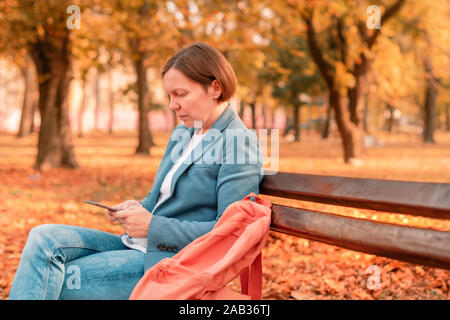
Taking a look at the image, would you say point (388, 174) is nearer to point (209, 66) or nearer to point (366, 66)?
point (366, 66)

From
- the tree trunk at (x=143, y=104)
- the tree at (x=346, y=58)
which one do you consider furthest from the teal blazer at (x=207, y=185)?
the tree trunk at (x=143, y=104)

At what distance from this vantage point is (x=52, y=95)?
39.6 ft

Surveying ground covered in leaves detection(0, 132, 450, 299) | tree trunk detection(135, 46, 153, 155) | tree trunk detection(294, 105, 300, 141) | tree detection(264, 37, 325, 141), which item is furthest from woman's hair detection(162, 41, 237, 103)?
tree trunk detection(294, 105, 300, 141)

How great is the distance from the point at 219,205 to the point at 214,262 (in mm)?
333

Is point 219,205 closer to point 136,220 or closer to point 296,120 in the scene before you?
point 136,220

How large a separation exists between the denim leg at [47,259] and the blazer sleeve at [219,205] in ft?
1.34

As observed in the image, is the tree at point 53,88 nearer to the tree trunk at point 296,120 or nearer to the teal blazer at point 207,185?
the teal blazer at point 207,185

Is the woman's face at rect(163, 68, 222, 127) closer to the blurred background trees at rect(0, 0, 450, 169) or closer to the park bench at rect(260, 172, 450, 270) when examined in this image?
the park bench at rect(260, 172, 450, 270)

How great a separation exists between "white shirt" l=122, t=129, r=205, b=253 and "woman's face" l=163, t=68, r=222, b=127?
0.16 metres

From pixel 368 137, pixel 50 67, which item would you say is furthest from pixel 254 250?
pixel 368 137

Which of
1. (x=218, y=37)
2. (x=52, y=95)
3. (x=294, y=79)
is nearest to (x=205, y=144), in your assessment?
(x=218, y=37)

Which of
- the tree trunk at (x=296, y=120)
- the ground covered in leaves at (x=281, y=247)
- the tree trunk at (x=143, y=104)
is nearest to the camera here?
the ground covered in leaves at (x=281, y=247)

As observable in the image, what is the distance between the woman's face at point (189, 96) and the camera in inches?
89.4

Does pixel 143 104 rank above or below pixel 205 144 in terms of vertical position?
above
